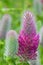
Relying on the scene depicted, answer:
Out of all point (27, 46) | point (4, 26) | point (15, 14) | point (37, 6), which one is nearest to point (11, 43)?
point (27, 46)

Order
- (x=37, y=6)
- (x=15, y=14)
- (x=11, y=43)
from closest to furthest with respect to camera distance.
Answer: (x=11, y=43), (x=15, y=14), (x=37, y=6)

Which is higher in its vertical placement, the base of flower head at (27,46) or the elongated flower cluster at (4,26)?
the elongated flower cluster at (4,26)

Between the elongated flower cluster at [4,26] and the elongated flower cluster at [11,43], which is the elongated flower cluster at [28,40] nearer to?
the elongated flower cluster at [11,43]

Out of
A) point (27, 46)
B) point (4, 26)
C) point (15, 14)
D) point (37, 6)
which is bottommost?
point (27, 46)

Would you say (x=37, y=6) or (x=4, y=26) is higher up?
(x=37, y=6)

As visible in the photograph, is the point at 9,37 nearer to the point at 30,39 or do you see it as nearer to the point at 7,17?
the point at 30,39

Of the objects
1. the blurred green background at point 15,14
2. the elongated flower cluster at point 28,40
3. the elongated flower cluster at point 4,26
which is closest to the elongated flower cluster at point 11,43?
the elongated flower cluster at point 28,40

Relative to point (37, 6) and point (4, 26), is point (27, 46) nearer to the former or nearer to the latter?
point (4, 26)
